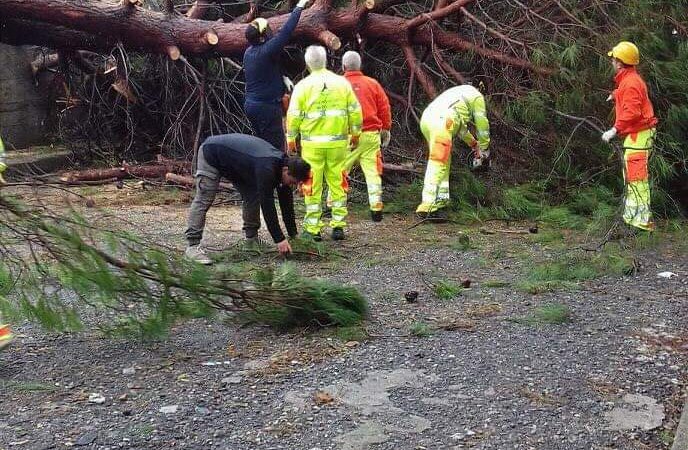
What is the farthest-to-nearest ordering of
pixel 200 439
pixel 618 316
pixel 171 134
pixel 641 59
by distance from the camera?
pixel 171 134 → pixel 641 59 → pixel 618 316 → pixel 200 439

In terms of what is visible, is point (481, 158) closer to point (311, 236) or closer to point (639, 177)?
point (639, 177)

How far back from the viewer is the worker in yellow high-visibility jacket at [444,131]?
8.20 metres

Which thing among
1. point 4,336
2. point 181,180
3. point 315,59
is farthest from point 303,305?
point 181,180

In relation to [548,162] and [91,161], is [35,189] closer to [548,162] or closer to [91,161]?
[548,162]

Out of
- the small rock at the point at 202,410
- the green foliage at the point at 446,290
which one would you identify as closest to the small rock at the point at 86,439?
the small rock at the point at 202,410

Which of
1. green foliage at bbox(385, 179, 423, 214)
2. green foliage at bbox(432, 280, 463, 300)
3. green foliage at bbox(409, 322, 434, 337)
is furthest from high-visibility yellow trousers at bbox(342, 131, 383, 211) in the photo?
green foliage at bbox(409, 322, 434, 337)

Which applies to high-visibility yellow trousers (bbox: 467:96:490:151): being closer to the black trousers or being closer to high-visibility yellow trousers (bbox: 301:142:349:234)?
high-visibility yellow trousers (bbox: 301:142:349:234)

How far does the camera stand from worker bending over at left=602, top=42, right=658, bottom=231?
710 centimetres

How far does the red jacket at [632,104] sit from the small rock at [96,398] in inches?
199

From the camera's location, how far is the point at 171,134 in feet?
36.5

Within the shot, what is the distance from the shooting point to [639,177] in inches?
284

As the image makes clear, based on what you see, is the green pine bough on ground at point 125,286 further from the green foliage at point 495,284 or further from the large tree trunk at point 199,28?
the large tree trunk at point 199,28

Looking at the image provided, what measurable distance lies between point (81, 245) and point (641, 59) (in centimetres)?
569

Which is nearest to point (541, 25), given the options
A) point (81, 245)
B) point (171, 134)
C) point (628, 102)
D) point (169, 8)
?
point (628, 102)
